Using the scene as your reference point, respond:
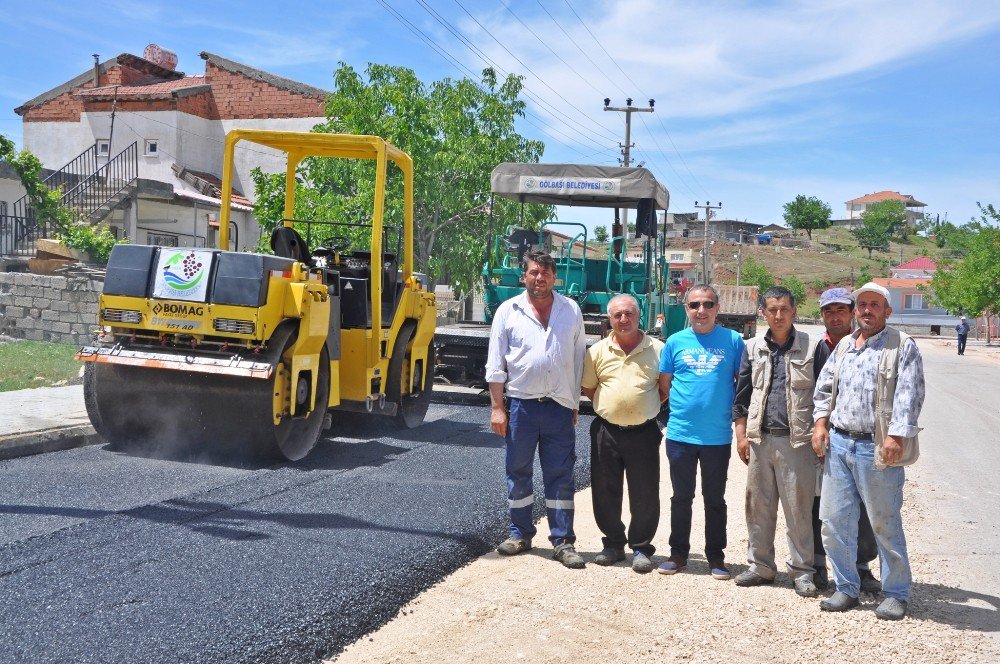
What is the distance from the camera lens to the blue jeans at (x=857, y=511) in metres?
4.38

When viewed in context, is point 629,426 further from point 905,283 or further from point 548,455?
point 905,283

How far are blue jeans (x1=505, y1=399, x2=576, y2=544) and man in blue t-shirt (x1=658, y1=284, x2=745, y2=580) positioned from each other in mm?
593

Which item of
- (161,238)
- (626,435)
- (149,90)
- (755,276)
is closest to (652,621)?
(626,435)

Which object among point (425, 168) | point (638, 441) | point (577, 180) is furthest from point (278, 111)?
point (638, 441)

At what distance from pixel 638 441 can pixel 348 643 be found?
201 cm

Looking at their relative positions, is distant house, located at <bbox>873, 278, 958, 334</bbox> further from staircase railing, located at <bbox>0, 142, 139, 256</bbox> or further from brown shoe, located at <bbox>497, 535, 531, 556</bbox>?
brown shoe, located at <bbox>497, 535, 531, 556</bbox>

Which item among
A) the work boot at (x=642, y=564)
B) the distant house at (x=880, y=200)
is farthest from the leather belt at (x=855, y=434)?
the distant house at (x=880, y=200)

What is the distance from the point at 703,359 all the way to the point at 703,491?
28.0 inches

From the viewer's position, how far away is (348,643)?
3.98m

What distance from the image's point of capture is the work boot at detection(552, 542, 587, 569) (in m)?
5.16

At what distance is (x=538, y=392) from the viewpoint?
5.34 meters

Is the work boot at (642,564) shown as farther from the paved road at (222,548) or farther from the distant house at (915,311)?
the distant house at (915,311)

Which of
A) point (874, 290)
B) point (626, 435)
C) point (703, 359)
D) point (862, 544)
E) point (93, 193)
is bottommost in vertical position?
point (862, 544)

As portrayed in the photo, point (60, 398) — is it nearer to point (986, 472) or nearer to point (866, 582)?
point (866, 582)
